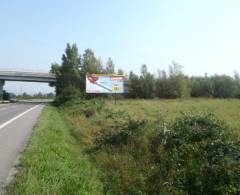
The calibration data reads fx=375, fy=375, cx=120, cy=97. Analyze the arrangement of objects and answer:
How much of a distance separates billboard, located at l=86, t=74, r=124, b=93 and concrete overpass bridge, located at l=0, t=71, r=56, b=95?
28.0 metres

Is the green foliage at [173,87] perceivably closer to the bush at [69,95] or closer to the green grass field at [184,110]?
the bush at [69,95]

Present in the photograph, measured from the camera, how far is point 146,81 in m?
83.4

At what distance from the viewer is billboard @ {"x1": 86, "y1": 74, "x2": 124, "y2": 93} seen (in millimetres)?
58625

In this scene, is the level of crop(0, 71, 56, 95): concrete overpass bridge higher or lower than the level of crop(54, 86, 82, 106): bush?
higher

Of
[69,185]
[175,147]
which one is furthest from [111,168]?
[69,185]

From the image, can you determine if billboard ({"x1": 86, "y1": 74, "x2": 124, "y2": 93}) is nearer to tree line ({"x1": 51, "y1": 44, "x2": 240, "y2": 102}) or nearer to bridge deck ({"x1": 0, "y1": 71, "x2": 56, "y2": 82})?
tree line ({"x1": 51, "y1": 44, "x2": 240, "y2": 102})

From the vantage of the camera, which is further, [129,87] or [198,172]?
[129,87]

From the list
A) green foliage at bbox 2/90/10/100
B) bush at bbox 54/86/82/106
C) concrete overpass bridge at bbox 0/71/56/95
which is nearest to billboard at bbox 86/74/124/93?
bush at bbox 54/86/82/106

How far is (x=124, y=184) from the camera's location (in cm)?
862

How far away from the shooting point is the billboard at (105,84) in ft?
192

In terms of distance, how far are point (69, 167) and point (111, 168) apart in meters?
1.17

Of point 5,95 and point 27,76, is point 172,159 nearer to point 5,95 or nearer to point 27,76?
point 27,76

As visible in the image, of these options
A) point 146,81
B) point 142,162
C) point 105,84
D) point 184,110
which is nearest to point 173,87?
point 146,81

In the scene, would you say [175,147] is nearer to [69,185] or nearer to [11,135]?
[69,185]
